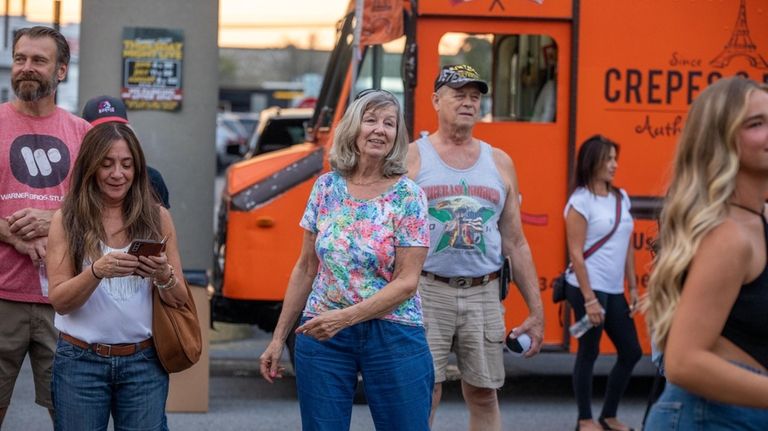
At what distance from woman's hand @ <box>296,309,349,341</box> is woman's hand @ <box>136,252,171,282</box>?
57 centimetres

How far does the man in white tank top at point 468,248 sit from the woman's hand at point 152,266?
Answer: 170cm

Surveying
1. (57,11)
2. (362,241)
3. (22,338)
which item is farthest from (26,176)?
(57,11)

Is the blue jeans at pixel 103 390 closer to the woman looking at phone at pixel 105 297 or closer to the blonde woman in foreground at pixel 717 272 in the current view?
the woman looking at phone at pixel 105 297

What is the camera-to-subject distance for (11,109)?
535 cm

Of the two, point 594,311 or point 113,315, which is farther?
point 594,311

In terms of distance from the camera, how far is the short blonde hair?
15.8 ft

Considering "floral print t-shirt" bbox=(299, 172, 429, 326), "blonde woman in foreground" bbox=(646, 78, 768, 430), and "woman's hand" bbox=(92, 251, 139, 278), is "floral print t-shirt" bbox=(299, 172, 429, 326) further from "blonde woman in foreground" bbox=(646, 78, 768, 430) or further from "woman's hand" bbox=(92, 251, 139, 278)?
"blonde woman in foreground" bbox=(646, 78, 768, 430)

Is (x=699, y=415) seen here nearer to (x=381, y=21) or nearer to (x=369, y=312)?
(x=369, y=312)

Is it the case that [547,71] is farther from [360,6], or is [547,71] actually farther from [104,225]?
[104,225]

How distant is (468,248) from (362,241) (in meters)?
1.18

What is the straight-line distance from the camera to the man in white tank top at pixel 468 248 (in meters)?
5.72

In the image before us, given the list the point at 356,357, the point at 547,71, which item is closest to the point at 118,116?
the point at 356,357

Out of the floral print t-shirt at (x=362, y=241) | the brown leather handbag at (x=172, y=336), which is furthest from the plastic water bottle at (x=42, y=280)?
the floral print t-shirt at (x=362, y=241)

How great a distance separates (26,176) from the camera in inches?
207
